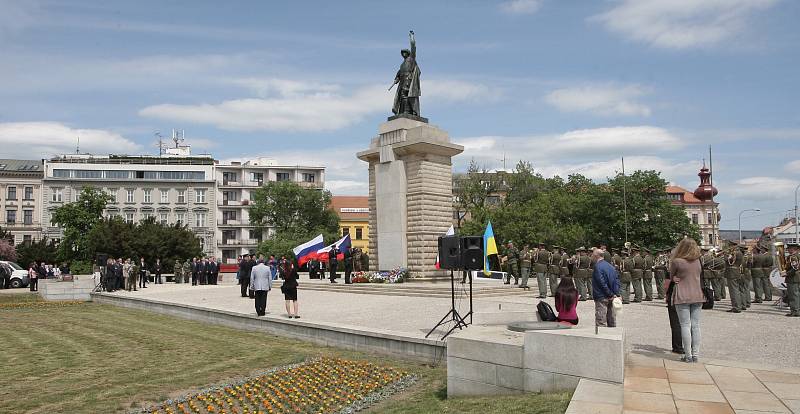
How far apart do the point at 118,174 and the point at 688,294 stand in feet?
276

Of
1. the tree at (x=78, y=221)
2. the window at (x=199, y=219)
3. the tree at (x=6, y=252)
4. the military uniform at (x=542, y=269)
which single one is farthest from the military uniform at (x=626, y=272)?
the window at (x=199, y=219)

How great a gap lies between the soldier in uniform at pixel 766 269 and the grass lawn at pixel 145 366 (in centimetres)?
1163

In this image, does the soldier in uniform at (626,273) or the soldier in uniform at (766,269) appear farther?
the soldier in uniform at (626,273)

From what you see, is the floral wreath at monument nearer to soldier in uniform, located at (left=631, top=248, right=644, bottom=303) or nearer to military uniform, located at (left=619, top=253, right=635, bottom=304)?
military uniform, located at (left=619, top=253, right=635, bottom=304)

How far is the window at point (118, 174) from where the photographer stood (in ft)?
265

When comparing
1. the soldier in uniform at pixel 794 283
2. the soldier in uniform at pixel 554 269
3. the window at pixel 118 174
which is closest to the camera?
the soldier in uniform at pixel 794 283

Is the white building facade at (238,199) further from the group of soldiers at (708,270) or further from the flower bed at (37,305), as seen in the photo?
the group of soldiers at (708,270)

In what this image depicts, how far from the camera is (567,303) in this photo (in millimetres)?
8977

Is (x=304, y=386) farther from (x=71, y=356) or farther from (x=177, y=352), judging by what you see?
(x=71, y=356)

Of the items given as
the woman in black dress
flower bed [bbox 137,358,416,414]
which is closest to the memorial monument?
the woman in black dress

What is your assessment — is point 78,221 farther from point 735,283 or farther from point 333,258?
point 735,283

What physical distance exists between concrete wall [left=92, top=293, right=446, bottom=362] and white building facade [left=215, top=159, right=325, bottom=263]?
6799 cm

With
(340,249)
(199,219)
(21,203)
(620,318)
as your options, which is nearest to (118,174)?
(199,219)

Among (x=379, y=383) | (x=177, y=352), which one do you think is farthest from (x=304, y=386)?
(x=177, y=352)
